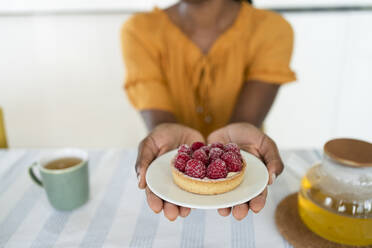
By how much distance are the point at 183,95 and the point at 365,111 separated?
165cm

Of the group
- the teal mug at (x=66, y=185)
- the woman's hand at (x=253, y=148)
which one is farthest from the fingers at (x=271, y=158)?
the teal mug at (x=66, y=185)

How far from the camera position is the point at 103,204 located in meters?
0.85

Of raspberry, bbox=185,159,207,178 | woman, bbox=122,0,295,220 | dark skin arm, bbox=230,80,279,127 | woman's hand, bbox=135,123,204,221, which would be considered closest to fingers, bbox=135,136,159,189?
woman's hand, bbox=135,123,204,221

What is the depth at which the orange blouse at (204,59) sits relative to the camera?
1.26 metres

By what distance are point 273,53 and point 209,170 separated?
71 cm

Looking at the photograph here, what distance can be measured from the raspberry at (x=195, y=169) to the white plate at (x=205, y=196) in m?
0.04

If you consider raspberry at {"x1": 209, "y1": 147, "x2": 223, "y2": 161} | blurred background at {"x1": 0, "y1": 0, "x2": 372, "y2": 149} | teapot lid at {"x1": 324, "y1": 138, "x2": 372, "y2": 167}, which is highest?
teapot lid at {"x1": 324, "y1": 138, "x2": 372, "y2": 167}

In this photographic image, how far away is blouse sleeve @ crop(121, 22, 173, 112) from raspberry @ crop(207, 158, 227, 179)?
520 mm

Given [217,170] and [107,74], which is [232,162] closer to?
[217,170]

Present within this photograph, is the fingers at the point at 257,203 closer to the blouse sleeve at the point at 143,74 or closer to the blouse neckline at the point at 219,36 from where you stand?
the blouse sleeve at the point at 143,74

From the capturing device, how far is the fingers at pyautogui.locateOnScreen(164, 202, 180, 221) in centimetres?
66

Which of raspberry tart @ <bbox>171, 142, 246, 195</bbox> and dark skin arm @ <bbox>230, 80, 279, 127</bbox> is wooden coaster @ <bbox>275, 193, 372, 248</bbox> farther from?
dark skin arm @ <bbox>230, 80, 279, 127</bbox>

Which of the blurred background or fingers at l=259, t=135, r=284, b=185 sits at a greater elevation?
fingers at l=259, t=135, r=284, b=185

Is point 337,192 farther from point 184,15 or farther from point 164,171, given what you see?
point 184,15
